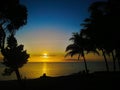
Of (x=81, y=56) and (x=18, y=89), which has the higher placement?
(x=81, y=56)

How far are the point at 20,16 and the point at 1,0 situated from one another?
→ 256cm

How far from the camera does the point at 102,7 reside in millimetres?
26531

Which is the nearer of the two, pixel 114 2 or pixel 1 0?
pixel 1 0

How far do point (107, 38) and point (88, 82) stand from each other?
6791mm

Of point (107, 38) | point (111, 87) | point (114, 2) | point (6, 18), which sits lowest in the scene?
point (111, 87)

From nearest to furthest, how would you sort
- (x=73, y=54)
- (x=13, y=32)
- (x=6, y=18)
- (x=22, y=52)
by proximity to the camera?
(x=6, y=18) → (x=13, y=32) → (x=22, y=52) → (x=73, y=54)

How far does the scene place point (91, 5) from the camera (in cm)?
2755

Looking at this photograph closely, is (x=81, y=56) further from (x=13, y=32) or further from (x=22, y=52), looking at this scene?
(x=13, y=32)

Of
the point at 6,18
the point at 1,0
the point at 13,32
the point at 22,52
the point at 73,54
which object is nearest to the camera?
the point at 1,0

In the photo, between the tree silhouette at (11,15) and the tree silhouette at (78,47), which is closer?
the tree silhouette at (11,15)

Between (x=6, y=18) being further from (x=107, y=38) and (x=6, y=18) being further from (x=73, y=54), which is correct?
(x=73, y=54)

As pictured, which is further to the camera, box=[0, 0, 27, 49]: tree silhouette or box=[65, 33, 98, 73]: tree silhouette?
box=[65, 33, 98, 73]: tree silhouette

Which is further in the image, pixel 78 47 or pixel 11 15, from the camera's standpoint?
pixel 78 47

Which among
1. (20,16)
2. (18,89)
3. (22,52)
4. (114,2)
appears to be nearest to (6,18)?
(20,16)
